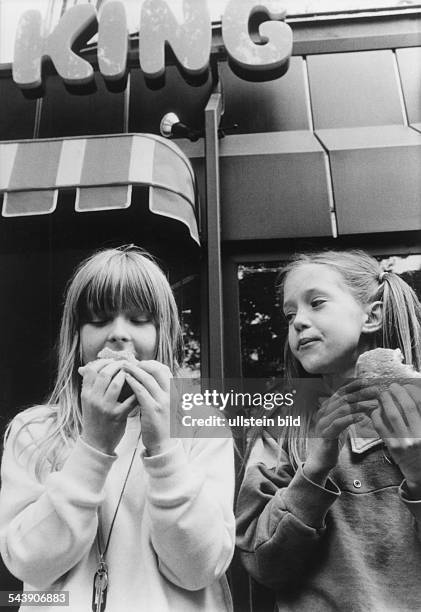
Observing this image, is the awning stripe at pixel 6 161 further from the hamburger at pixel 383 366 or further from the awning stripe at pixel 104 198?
the hamburger at pixel 383 366

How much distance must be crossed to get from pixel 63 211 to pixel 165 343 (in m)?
0.80

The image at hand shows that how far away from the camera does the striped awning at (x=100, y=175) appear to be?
114 inches

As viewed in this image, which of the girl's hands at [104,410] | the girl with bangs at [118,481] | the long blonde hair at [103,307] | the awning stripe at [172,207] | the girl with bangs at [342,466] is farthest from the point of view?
the awning stripe at [172,207]

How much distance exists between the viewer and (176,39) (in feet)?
10.2

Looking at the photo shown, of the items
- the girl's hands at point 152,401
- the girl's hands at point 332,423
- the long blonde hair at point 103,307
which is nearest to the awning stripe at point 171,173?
the long blonde hair at point 103,307

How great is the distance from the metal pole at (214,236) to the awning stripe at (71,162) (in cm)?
59

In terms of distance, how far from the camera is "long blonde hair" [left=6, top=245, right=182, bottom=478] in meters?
2.67

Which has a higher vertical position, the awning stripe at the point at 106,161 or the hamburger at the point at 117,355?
the awning stripe at the point at 106,161

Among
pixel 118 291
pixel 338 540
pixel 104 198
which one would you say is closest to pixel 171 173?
pixel 104 198

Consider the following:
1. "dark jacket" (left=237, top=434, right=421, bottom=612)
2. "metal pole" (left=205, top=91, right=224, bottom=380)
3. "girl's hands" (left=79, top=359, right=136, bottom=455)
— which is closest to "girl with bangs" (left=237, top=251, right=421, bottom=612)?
"dark jacket" (left=237, top=434, right=421, bottom=612)

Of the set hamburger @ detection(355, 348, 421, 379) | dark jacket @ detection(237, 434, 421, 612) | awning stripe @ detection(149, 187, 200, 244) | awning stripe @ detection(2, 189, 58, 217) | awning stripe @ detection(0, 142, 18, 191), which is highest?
awning stripe @ detection(0, 142, 18, 191)

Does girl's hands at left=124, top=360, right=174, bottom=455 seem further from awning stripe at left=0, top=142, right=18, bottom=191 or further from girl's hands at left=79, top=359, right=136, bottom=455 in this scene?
awning stripe at left=0, top=142, right=18, bottom=191

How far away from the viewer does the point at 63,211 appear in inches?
116

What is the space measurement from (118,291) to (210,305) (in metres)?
0.41
